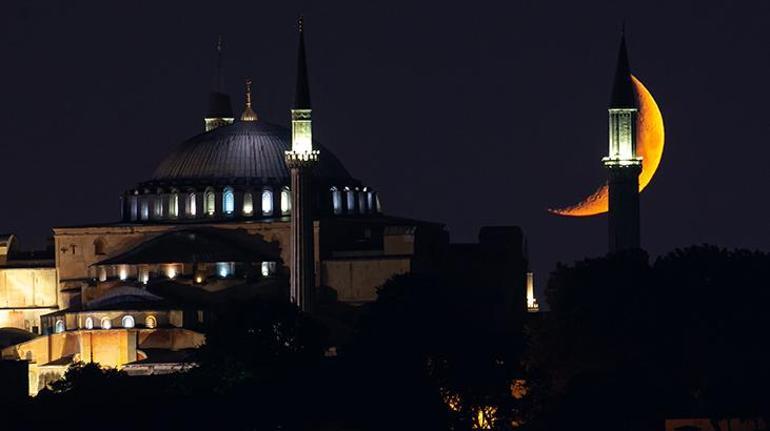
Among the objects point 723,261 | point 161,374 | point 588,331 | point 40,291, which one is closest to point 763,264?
point 723,261

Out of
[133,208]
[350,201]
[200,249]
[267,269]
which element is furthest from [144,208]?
[267,269]

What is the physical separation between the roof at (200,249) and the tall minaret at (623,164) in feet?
38.6

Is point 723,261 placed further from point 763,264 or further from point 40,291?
point 40,291

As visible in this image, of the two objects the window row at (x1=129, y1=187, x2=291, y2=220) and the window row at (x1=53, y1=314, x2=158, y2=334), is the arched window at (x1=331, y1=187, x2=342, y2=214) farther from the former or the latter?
the window row at (x1=53, y1=314, x2=158, y2=334)

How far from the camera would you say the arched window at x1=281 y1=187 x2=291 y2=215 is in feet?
413

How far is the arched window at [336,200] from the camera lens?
127750 mm

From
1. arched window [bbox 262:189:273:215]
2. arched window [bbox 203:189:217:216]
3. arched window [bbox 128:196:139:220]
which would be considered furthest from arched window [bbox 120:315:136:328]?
arched window [bbox 128:196:139:220]

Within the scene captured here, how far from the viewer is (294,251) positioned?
4530 inches

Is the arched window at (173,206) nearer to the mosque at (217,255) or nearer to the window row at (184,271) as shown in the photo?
the mosque at (217,255)

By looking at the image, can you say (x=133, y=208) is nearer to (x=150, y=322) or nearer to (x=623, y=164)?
(x=150, y=322)

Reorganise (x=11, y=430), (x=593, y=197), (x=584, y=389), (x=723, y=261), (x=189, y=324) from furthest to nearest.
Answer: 1. (x=593, y=197)
2. (x=189, y=324)
3. (x=723, y=261)
4. (x=584, y=389)
5. (x=11, y=430)

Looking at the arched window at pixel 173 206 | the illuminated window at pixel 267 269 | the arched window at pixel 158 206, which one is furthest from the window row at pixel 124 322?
the arched window at pixel 158 206

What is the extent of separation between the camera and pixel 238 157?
128 meters

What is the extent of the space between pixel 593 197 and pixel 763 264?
1566 cm
